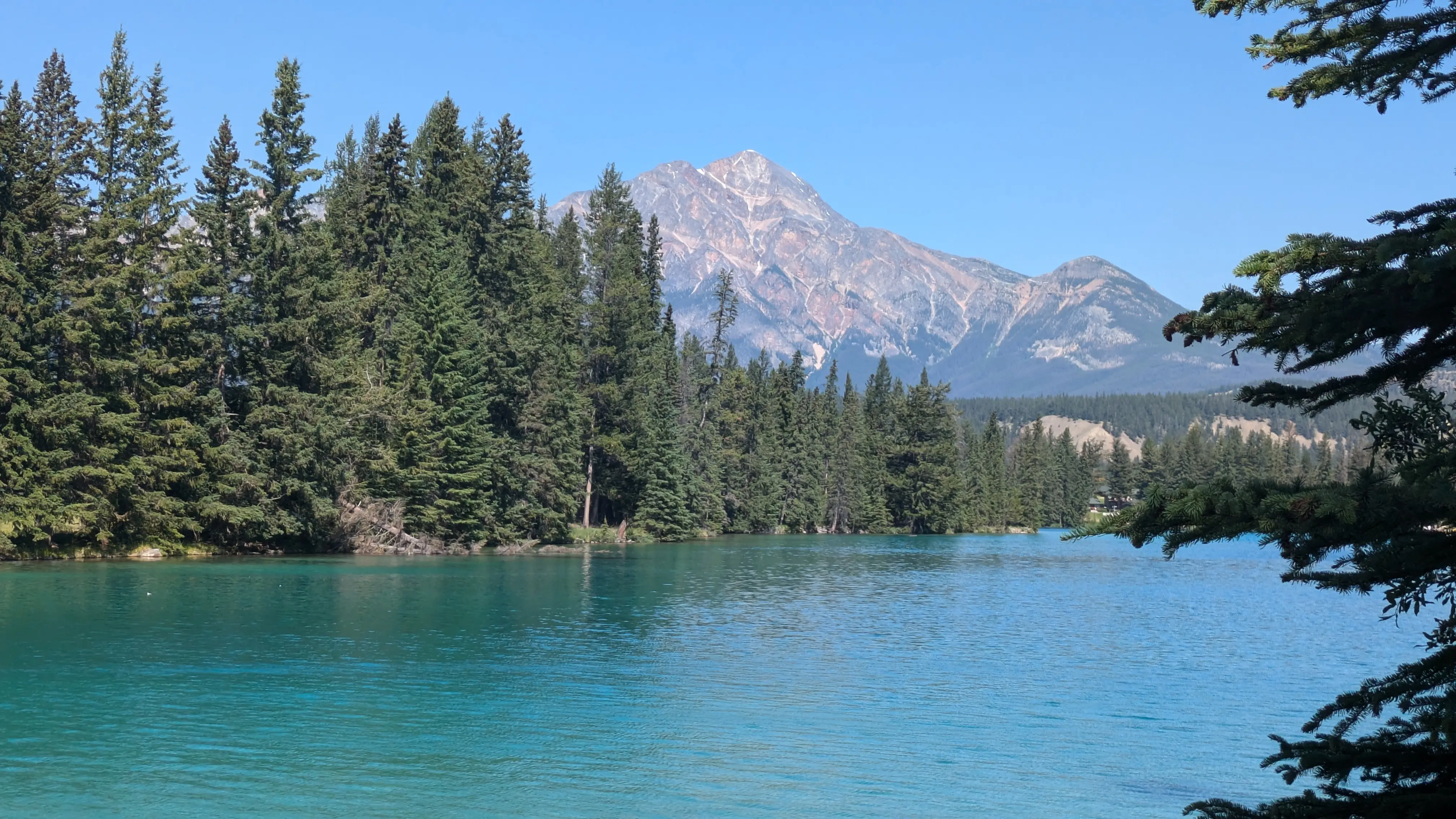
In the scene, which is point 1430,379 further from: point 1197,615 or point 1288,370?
point 1197,615

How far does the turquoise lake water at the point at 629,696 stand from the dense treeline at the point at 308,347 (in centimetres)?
731

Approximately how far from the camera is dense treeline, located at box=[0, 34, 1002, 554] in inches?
2002

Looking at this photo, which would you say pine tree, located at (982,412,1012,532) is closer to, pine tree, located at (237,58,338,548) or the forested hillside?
the forested hillside

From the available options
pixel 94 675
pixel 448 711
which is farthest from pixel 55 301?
pixel 448 711

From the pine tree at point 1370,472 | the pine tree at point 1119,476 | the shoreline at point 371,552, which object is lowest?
the shoreline at point 371,552

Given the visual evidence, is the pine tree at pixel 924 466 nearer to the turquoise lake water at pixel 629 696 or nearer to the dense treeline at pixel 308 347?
the dense treeline at pixel 308 347

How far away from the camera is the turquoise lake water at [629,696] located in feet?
56.6

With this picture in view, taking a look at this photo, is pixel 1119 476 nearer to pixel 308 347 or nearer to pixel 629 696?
pixel 308 347

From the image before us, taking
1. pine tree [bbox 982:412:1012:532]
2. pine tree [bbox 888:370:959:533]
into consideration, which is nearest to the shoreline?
pine tree [bbox 888:370:959:533]

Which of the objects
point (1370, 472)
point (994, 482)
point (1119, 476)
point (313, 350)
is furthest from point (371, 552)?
point (1119, 476)

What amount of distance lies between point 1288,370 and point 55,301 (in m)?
54.1

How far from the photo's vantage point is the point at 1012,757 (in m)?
20.1

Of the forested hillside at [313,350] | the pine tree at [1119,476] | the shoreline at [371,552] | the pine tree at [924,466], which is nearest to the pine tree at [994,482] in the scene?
the pine tree at [924,466]

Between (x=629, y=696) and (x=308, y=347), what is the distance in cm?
4235
